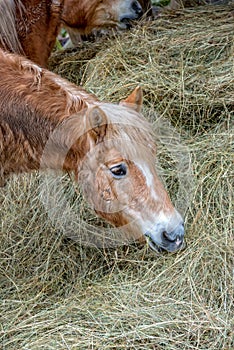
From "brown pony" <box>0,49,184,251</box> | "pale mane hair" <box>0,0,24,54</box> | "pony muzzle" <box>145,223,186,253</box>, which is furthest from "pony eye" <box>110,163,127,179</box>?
"pale mane hair" <box>0,0,24,54</box>

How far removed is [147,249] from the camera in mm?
4156

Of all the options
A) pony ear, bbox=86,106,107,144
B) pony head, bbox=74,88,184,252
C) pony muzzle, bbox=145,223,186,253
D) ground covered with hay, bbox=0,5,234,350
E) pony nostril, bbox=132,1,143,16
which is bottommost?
ground covered with hay, bbox=0,5,234,350

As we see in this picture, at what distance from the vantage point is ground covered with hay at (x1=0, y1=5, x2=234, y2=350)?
3695mm

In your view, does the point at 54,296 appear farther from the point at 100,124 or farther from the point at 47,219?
the point at 100,124

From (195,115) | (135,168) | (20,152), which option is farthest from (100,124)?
(195,115)

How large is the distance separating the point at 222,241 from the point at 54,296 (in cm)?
104

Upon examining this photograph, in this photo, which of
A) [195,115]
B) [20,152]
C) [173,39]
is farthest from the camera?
[173,39]

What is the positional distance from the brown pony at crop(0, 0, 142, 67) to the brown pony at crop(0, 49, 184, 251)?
59.0 inches

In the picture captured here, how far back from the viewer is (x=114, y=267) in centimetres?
423

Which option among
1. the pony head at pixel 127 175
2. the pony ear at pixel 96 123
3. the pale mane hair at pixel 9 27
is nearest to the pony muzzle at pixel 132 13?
the pale mane hair at pixel 9 27

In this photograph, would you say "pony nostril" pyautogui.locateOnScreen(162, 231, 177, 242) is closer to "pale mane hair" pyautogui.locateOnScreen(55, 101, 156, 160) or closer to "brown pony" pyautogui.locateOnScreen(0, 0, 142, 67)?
"pale mane hair" pyautogui.locateOnScreen(55, 101, 156, 160)

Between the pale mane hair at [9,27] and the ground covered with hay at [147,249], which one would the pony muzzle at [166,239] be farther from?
the pale mane hair at [9,27]

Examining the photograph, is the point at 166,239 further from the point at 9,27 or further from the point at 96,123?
the point at 9,27

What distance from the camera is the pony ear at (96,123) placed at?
355cm
